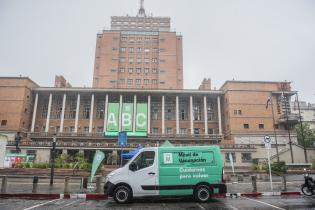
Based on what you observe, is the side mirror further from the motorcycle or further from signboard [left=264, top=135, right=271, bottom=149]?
the motorcycle

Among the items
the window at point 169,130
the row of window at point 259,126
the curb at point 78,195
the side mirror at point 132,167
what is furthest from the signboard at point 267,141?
the window at point 169,130

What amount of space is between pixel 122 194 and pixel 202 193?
328 cm

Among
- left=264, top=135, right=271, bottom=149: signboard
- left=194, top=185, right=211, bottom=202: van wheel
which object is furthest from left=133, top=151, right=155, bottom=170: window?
left=264, top=135, right=271, bottom=149: signboard

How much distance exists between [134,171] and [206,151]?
325 cm

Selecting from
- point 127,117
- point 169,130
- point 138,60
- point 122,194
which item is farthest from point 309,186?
point 138,60

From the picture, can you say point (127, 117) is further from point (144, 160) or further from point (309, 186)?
point (309, 186)

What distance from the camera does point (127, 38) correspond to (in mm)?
79062

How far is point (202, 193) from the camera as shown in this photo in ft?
32.3

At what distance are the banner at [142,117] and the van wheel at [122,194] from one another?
122 feet

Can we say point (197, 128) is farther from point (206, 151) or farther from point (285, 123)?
point (206, 151)

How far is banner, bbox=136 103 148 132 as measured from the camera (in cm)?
4728

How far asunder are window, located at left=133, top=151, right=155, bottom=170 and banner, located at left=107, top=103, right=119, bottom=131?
3766 cm

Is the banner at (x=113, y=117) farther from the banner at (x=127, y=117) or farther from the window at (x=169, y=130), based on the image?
the window at (x=169, y=130)

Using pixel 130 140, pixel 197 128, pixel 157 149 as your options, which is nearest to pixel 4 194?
pixel 157 149
